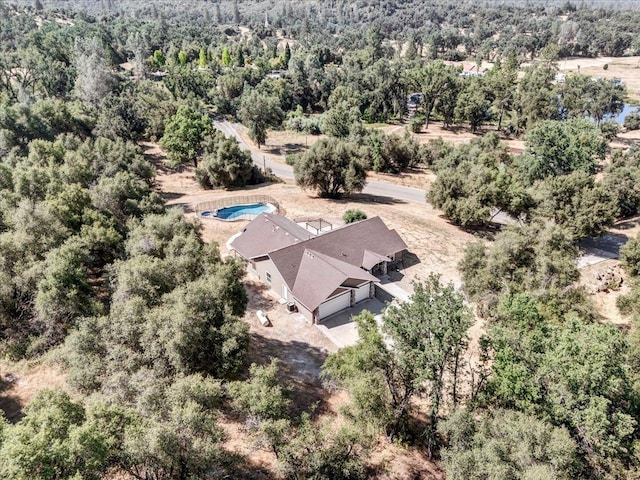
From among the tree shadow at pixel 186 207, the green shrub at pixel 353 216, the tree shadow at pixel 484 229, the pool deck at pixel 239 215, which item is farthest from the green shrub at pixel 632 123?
the tree shadow at pixel 186 207

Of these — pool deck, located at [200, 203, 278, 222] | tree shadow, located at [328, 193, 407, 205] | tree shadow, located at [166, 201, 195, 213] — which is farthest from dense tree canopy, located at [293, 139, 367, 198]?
tree shadow, located at [166, 201, 195, 213]

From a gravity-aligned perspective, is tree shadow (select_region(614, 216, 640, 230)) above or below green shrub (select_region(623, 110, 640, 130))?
below

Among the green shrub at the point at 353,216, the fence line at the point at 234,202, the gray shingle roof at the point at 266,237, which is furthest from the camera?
the fence line at the point at 234,202

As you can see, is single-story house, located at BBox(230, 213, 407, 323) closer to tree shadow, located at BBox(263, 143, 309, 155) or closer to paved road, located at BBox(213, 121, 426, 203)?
paved road, located at BBox(213, 121, 426, 203)

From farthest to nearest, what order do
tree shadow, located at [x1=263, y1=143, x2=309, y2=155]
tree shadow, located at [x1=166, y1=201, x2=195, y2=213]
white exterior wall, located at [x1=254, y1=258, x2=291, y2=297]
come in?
1. tree shadow, located at [x1=263, y1=143, x2=309, y2=155]
2. tree shadow, located at [x1=166, y1=201, x2=195, y2=213]
3. white exterior wall, located at [x1=254, y1=258, x2=291, y2=297]

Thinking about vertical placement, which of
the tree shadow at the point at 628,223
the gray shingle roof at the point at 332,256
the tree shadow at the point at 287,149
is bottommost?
the tree shadow at the point at 628,223

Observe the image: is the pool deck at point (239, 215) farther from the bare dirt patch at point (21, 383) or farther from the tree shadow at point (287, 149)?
the tree shadow at point (287, 149)

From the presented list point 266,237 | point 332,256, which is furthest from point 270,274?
point 332,256

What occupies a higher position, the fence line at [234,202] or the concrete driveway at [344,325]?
the fence line at [234,202]
